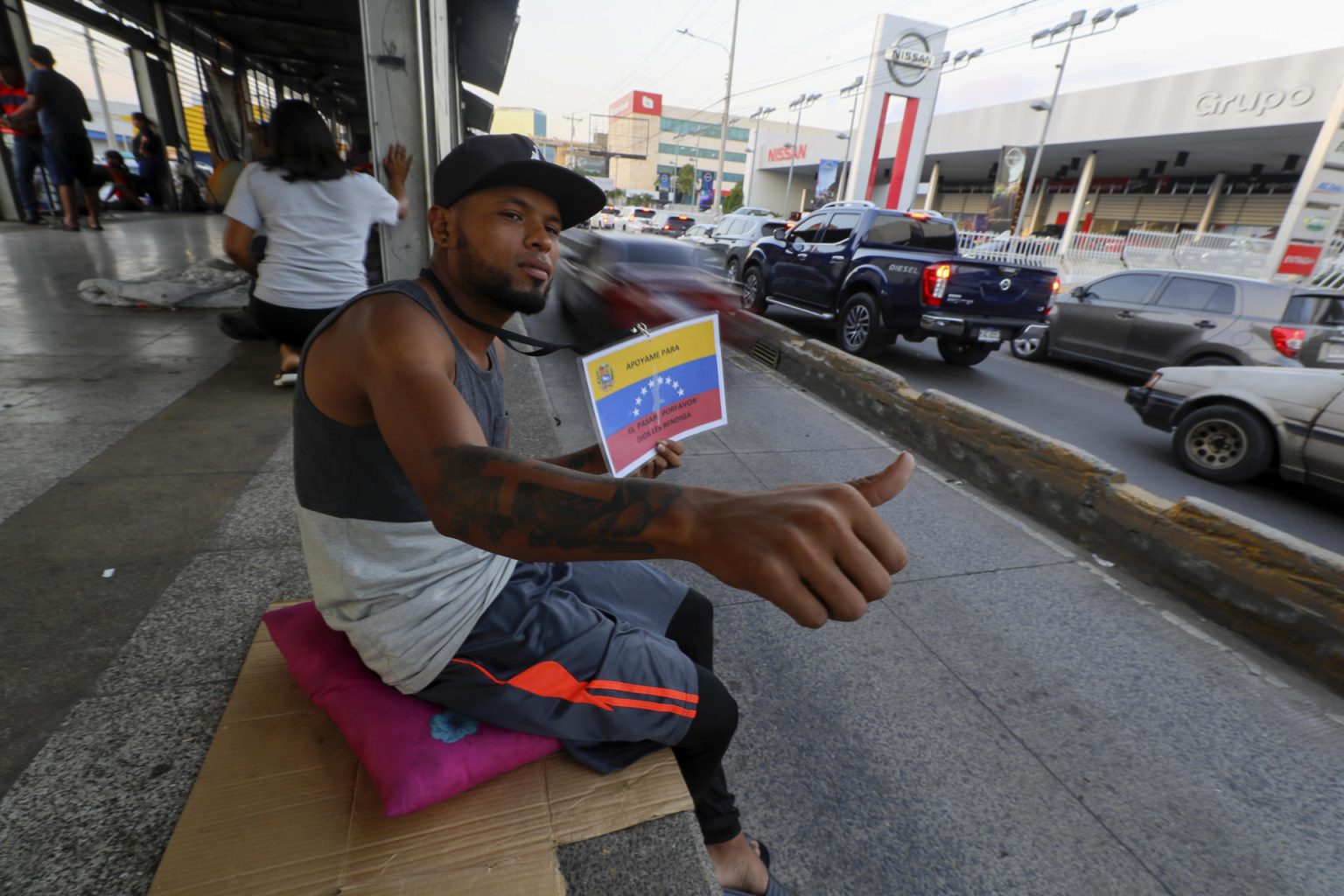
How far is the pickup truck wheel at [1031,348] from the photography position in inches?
379

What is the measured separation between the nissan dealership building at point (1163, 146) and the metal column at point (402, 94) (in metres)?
23.1

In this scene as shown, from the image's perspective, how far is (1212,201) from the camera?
2959 centimetres

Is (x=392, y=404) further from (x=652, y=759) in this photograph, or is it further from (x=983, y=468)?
(x=983, y=468)

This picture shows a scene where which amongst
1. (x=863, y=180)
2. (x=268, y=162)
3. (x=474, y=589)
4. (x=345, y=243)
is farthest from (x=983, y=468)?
(x=863, y=180)

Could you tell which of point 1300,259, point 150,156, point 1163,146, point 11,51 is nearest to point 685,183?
point 1163,146

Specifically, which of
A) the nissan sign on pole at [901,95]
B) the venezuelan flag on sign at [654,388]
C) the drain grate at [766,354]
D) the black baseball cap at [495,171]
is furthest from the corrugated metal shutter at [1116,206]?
the black baseball cap at [495,171]

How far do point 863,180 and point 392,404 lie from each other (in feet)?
92.3

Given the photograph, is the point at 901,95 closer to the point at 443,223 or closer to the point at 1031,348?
the point at 1031,348

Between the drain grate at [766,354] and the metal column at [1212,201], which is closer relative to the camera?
the drain grate at [766,354]

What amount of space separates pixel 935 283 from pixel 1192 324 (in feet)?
10.3

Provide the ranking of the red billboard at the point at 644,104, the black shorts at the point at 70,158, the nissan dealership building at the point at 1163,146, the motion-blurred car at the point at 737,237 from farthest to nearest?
the red billboard at the point at 644,104, the nissan dealership building at the point at 1163,146, the motion-blurred car at the point at 737,237, the black shorts at the point at 70,158

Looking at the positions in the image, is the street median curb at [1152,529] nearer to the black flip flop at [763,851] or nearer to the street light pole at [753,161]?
the black flip flop at [763,851]

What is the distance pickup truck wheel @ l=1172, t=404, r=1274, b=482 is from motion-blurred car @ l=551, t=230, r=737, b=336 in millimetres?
4335

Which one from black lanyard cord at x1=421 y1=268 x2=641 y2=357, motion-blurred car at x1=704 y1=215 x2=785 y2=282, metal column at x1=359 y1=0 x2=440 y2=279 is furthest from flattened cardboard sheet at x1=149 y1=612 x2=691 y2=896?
motion-blurred car at x1=704 y1=215 x2=785 y2=282
